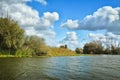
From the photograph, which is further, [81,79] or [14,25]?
[14,25]

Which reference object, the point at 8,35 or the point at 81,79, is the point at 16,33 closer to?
the point at 8,35

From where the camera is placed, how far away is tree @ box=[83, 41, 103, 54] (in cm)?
15438

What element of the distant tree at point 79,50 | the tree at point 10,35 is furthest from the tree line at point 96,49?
the tree at point 10,35

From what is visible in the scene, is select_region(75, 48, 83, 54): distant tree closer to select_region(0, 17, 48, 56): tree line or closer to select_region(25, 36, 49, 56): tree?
select_region(25, 36, 49, 56): tree

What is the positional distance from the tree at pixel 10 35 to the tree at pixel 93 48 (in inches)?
3681

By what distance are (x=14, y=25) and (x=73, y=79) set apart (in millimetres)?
46730

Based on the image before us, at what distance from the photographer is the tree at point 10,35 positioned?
62438 millimetres

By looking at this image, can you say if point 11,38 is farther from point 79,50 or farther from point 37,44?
point 79,50

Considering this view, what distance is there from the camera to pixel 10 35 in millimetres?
62906

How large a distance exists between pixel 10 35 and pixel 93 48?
98.6 meters

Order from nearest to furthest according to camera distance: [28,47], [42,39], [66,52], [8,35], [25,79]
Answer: [25,79] < [8,35] < [28,47] < [42,39] < [66,52]

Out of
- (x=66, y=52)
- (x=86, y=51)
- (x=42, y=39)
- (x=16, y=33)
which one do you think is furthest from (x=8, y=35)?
(x=86, y=51)

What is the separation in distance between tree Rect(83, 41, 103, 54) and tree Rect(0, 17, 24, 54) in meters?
93.5

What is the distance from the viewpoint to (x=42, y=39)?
3155 inches
